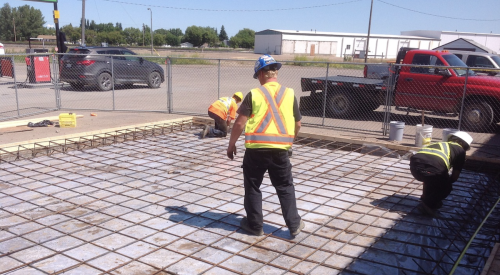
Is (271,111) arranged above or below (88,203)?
above

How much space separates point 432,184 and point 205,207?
2.72m

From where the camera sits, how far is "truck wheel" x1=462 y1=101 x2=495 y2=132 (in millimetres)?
10281

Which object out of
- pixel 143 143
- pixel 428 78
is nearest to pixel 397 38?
pixel 428 78

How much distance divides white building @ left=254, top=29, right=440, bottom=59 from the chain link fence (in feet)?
130

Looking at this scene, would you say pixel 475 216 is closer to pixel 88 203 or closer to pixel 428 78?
pixel 88 203

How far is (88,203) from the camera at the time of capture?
5.31 m

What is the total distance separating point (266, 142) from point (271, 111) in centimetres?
31

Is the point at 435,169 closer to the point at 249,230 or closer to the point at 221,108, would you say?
the point at 249,230

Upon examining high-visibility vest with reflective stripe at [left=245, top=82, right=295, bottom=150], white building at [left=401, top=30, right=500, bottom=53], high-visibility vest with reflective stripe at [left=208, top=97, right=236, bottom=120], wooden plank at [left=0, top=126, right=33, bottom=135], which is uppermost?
white building at [left=401, top=30, right=500, bottom=53]

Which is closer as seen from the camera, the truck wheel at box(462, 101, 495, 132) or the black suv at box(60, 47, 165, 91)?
the truck wheel at box(462, 101, 495, 132)

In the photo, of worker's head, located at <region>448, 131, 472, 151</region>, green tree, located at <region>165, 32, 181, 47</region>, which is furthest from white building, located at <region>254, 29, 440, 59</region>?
worker's head, located at <region>448, 131, 472, 151</region>

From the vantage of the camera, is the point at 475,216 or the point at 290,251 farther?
the point at 475,216

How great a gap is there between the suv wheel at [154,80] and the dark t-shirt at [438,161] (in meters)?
14.4

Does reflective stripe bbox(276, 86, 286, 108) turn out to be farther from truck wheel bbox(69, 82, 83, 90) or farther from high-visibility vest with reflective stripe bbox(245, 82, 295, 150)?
truck wheel bbox(69, 82, 83, 90)
